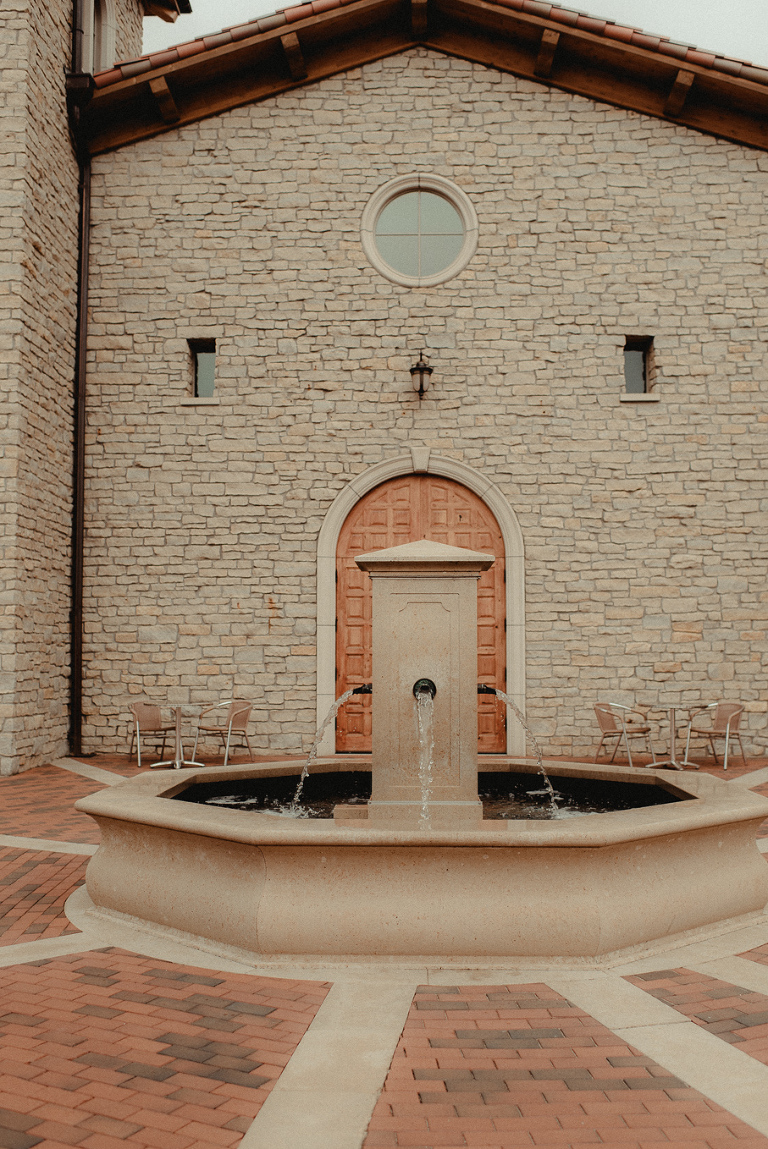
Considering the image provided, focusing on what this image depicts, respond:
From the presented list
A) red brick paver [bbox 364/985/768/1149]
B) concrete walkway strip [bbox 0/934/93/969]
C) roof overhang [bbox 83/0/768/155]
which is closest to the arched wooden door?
roof overhang [bbox 83/0/768/155]

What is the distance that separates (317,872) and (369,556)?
A: 1.68 meters

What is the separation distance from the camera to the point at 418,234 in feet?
33.2

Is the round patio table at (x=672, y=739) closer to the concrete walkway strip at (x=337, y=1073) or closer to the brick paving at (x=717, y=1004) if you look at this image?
the brick paving at (x=717, y=1004)

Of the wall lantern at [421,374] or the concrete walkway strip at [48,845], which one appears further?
the wall lantern at [421,374]

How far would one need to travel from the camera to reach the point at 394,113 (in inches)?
395

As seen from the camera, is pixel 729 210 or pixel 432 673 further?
pixel 729 210

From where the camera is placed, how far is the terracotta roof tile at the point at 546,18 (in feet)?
30.7

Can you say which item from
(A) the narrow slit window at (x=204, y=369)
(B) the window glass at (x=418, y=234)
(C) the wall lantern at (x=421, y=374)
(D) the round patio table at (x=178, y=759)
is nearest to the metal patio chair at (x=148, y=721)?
(D) the round patio table at (x=178, y=759)

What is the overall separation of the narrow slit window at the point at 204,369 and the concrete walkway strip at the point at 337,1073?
8132 millimetres

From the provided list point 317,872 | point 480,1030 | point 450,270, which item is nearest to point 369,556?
point 317,872

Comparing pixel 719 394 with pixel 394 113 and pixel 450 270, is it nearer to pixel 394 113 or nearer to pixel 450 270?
pixel 450 270

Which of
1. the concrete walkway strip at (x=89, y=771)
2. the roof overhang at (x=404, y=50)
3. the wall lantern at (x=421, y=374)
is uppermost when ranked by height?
Answer: the roof overhang at (x=404, y=50)

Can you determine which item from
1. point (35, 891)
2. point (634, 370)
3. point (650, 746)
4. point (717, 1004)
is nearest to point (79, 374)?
point (634, 370)

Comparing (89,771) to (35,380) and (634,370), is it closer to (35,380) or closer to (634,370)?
(35,380)
